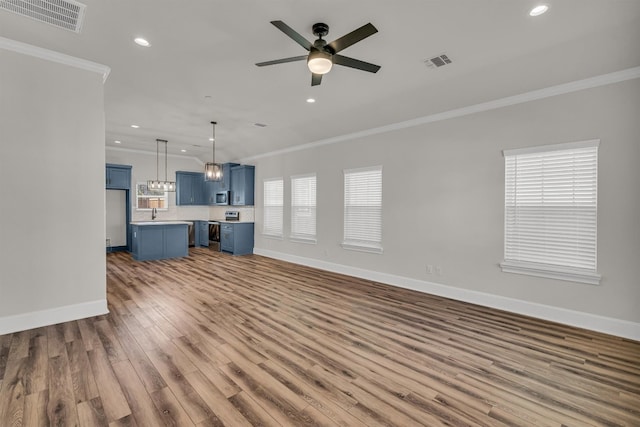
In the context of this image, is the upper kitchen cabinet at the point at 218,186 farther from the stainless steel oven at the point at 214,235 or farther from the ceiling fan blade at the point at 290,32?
the ceiling fan blade at the point at 290,32

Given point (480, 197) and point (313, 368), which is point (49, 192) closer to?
point (313, 368)

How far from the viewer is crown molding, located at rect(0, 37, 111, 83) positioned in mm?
3146

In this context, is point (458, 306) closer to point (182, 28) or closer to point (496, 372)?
point (496, 372)

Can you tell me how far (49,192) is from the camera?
3426 mm

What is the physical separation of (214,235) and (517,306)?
28.1 ft

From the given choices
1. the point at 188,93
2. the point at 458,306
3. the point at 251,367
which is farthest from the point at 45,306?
the point at 458,306

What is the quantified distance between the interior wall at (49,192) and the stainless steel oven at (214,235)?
5.60 metres

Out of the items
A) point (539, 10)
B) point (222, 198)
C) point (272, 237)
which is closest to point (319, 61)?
point (539, 10)

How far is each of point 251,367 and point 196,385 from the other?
0.45 meters

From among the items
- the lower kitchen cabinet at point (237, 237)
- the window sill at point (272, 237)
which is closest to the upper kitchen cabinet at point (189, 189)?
the lower kitchen cabinet at point (237, 237)

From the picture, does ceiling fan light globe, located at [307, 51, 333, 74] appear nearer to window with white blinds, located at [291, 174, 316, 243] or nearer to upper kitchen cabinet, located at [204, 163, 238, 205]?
window with white blinds, located at [291, 174, 316, 243]

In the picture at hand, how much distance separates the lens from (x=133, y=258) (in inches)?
305

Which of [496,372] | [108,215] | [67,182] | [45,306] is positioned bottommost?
[496,372]

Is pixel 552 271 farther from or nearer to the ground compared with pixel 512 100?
nearer to the ground
